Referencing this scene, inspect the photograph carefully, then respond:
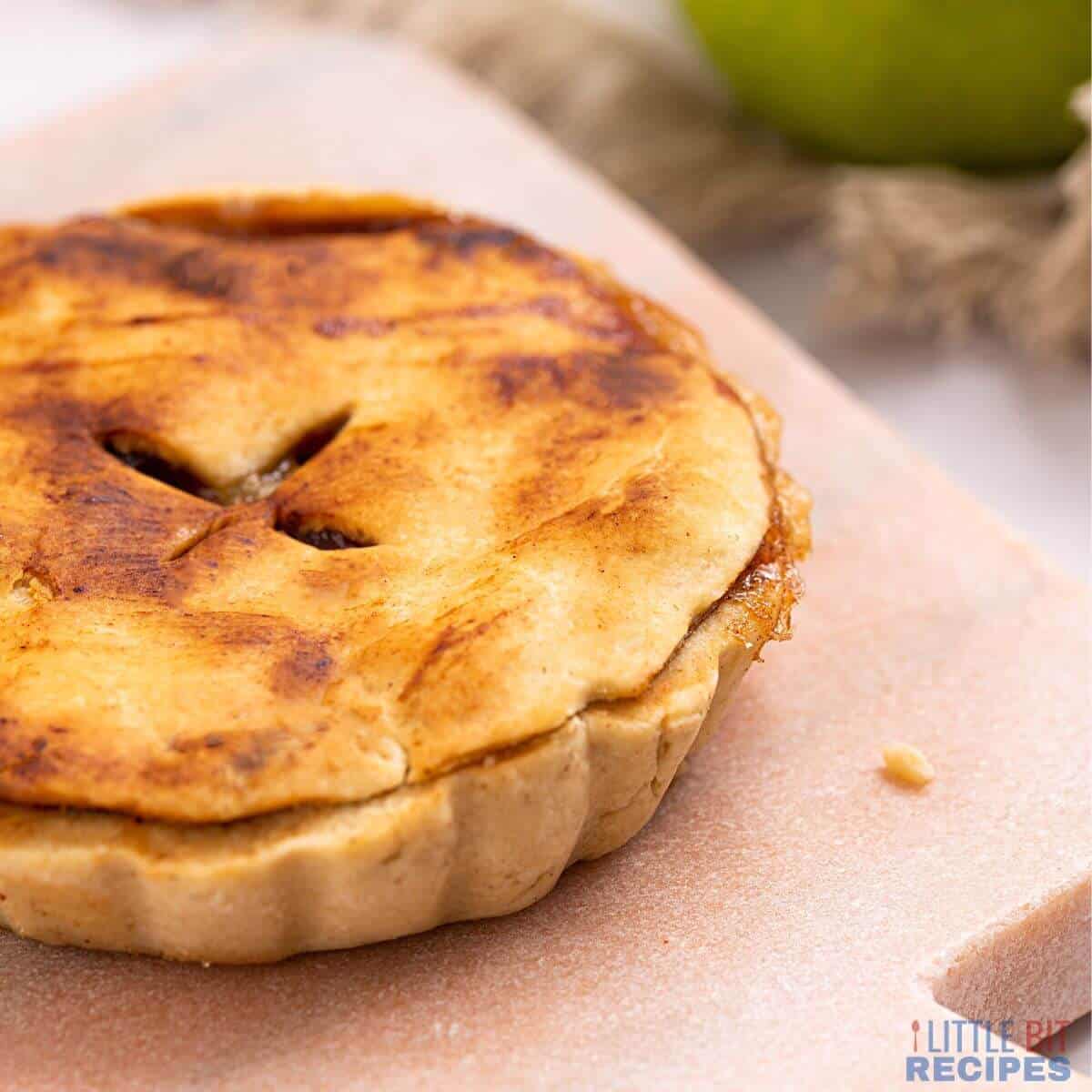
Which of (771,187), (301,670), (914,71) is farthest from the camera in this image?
(771,187)

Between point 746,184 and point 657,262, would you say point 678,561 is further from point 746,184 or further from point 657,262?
point 746,184

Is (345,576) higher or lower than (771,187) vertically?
higher

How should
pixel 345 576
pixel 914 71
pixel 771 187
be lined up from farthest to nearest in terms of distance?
1. pixel 771 187
2. pixel 914 71
3. pixel 345 576

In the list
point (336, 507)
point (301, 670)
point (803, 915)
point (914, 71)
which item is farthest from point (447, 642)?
point (914, 71)

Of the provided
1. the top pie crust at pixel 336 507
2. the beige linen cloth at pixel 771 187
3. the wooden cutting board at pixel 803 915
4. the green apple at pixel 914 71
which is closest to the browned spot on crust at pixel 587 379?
the top pie crust at pixel 336 507

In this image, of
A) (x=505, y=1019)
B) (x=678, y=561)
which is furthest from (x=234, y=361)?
(x=505, y=1019)

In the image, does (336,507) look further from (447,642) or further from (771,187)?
(771,187)
